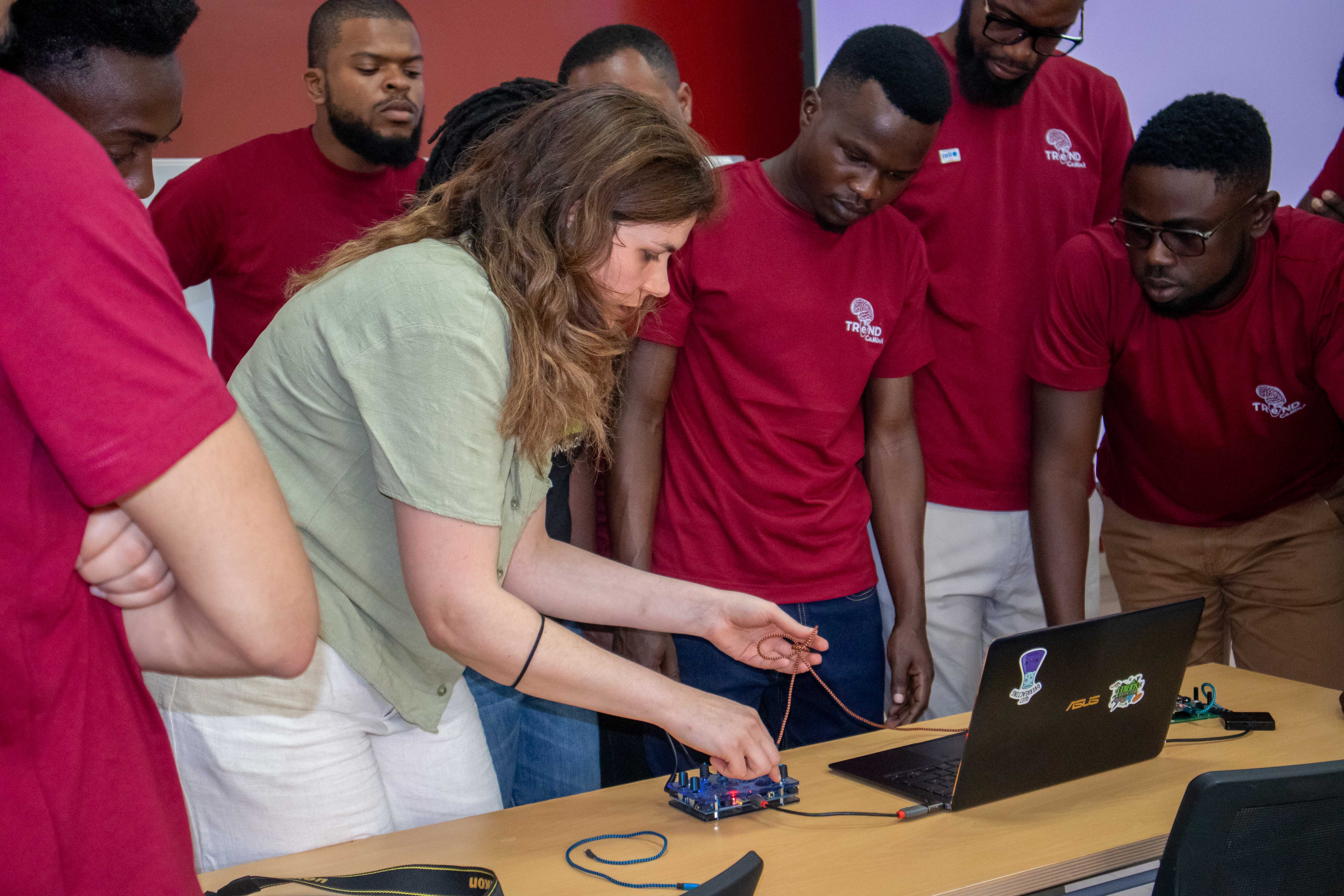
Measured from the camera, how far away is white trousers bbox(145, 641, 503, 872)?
139 centimetres

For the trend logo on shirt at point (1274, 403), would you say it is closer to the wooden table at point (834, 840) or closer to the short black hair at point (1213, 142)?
the short black hair at point (1213, 142)

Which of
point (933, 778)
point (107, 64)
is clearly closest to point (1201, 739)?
point (933, 778)

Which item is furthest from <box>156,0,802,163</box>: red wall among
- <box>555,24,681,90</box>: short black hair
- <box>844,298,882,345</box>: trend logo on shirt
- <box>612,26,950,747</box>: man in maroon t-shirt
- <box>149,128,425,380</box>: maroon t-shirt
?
<box>844,298,882,345</box>: trend logo on shirt

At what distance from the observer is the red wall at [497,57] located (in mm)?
3154

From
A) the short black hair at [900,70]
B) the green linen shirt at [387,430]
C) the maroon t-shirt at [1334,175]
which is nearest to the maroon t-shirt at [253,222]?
the short black hair at [900,70]

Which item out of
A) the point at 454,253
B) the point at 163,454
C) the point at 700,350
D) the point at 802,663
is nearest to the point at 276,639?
the point at 163,454

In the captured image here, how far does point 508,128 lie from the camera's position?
1.46 m

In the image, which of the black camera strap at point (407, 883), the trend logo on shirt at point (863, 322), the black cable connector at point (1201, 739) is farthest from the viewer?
the trend logo on shirt at point (863, 322)

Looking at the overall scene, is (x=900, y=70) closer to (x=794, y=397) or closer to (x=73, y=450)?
(x=794, y=397)

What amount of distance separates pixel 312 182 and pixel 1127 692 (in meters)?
2.14

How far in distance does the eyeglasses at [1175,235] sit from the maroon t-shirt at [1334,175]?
0.55m

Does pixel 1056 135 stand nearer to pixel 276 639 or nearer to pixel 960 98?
pixel 960 98

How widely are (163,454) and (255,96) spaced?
285cm

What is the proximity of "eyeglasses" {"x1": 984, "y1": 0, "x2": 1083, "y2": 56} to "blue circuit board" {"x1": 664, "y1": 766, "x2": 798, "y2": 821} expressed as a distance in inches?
63.6
